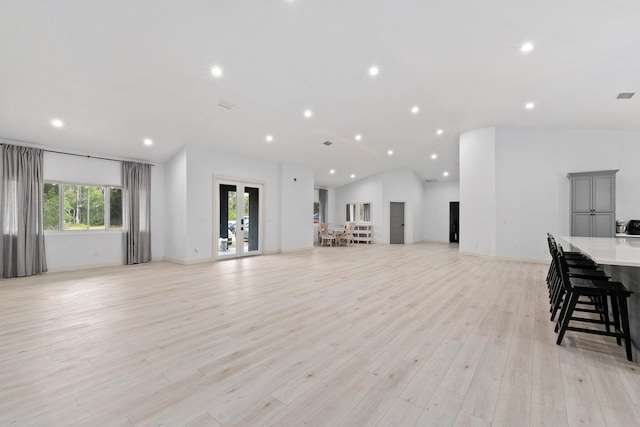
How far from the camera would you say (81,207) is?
20.0 feet

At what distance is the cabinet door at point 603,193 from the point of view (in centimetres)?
567

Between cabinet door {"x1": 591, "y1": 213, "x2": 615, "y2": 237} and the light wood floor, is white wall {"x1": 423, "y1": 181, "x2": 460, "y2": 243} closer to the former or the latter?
cabinet door {"x1": 591, "y1": 213, "x2": 615, "y2": 237}

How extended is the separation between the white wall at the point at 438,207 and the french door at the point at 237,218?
8.24m

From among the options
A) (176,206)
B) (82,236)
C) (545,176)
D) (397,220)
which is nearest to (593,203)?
(545,176)

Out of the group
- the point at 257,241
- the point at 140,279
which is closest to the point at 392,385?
the point at 140,279

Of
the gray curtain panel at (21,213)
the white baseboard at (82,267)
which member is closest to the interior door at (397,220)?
the white baseboard at (82,267)

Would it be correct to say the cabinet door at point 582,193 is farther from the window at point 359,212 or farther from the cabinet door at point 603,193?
the window at point 359,212

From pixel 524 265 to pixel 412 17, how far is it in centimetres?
589

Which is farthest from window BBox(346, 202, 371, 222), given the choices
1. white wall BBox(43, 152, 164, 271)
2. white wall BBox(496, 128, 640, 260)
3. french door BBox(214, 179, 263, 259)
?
white wall BBox(43, 152, 164, 271)

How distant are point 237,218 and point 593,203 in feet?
27.3

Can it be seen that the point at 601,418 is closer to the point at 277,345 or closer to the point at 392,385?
the point at 392,385

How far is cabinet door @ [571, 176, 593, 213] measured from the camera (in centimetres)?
595

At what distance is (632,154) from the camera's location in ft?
19.4

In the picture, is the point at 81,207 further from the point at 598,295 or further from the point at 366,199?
the point at 366,199
